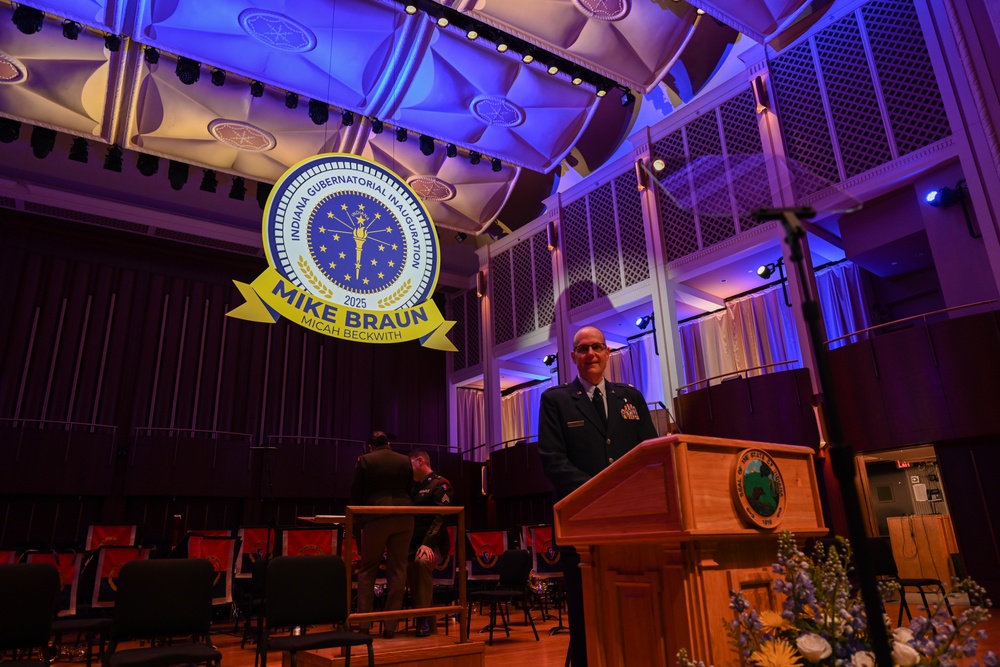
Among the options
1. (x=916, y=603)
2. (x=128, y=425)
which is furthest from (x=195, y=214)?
(x=916, y=603)

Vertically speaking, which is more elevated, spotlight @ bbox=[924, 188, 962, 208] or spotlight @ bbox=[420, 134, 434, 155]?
spotlight @ bbox=[420, 134, 434, 155]

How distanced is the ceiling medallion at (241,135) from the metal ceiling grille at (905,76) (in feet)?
27.0

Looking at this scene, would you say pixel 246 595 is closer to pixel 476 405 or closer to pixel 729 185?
pixel 729 185

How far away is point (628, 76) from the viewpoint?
379 inches

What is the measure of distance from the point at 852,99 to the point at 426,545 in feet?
24.7

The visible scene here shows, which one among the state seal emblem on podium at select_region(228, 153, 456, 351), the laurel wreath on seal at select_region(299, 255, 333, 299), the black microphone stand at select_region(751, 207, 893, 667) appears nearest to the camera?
the black microphone stand at select_region(751, 207, 893, 667)

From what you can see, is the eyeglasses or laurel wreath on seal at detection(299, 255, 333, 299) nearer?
the eyeglasses

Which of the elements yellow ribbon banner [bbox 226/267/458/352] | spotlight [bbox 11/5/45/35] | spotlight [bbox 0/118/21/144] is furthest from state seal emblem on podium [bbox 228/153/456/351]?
spotlight [bbox 0/118/21/144]

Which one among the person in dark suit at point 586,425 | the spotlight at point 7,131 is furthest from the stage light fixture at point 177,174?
the person in dark suit at point 586,425

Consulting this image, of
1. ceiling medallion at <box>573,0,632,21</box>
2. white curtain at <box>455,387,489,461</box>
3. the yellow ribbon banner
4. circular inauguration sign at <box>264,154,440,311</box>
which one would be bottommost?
the yellow ribbon banner

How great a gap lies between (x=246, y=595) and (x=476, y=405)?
30.0 ft

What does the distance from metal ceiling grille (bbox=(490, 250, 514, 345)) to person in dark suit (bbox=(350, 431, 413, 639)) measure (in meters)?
8.89

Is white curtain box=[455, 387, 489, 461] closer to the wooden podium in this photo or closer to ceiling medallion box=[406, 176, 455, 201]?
ceiling medallion box=[406, 176, 455, 201]

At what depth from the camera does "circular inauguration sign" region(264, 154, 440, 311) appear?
4.13 m
